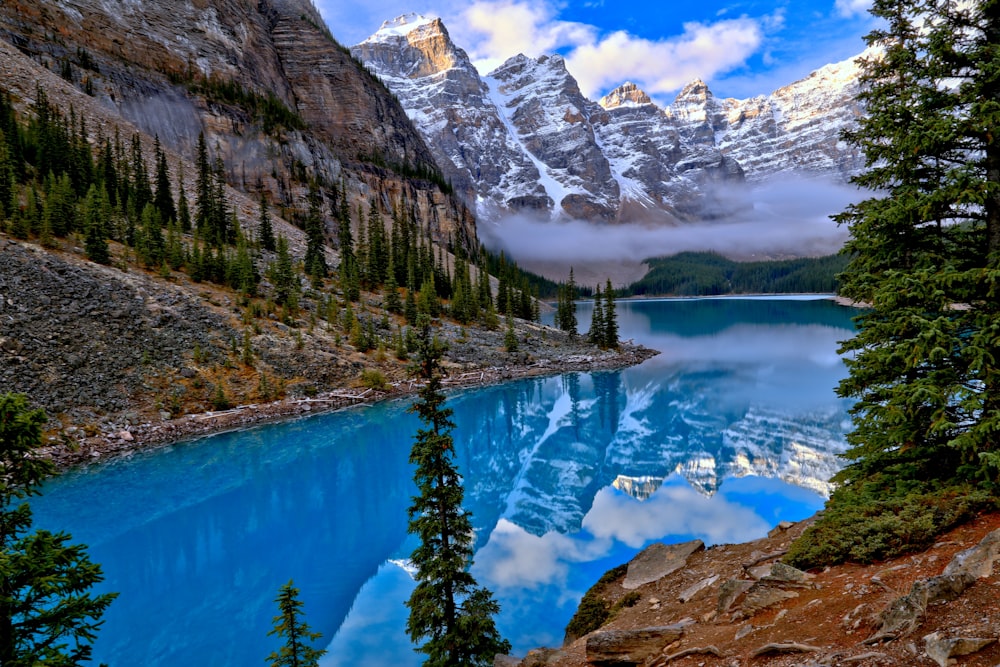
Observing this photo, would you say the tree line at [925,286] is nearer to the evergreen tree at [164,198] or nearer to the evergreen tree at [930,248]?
the evergreen tree at [930,248]

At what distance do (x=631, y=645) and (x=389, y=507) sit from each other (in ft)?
66.1

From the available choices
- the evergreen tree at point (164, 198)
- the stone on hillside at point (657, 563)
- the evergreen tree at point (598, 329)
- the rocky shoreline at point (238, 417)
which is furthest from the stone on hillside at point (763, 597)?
the evergreen tree at point (164, 198)

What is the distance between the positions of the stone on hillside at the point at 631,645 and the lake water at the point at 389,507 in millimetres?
6376

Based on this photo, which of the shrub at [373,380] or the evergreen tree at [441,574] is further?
the shrub at [373,380]

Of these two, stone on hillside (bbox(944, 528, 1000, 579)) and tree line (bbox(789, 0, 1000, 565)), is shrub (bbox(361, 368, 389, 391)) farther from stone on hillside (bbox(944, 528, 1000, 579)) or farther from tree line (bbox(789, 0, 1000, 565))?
stone on hillside (bbox(944, 528, 1000, 579))

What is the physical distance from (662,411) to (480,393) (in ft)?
62.4

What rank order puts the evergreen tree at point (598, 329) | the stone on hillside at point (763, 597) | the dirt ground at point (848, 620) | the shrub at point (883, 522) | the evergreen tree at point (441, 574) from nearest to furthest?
the dirt ground at point (848, 620)
the shrub at point (883, 522)
the stone on hillside at point (763, 597)
the evergreen tree at point (441, 574)
the evergreen tree at point (598, 329)

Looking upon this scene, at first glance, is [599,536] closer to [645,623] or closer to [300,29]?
[645,623]

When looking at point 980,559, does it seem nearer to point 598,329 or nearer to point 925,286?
point 925,286

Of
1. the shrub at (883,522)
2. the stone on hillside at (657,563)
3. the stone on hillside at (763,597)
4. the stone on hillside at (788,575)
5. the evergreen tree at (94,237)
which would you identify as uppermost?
the evergreen tree at (94,237)

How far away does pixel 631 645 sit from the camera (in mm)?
9281

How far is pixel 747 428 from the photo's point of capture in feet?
128

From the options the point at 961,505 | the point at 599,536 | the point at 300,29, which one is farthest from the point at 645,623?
the point at 300,29

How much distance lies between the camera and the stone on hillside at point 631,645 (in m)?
9.04
